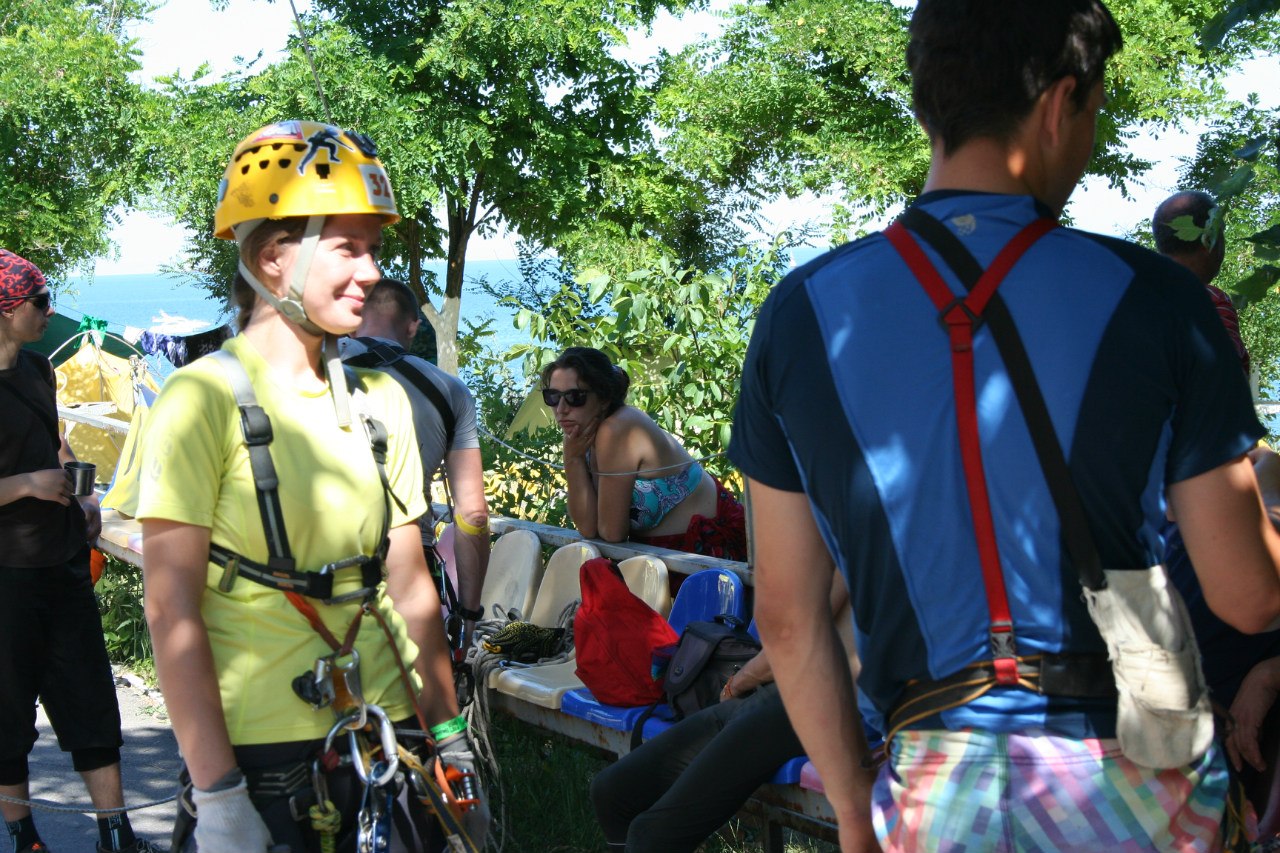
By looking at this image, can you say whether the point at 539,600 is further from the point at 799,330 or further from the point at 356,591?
the point at 799,330

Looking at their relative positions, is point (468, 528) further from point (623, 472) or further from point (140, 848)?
point (140, 848)

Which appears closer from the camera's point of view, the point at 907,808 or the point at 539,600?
the point at 907,808

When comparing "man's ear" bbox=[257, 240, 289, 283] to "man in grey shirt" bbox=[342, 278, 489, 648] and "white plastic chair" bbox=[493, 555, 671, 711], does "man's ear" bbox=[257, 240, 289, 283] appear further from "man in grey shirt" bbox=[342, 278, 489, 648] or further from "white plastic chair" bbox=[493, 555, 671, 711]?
"white plastic chair" bbox=[493, 555, 671, 711]

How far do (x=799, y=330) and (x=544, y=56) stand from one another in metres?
19.7

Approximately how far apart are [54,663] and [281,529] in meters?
2.93

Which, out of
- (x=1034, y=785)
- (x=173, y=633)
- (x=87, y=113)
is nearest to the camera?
(x=1034, y=785)

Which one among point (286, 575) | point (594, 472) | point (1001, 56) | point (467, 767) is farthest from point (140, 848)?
point (1001, 56)

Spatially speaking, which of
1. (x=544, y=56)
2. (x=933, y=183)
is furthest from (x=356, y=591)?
(x=544, y=56)

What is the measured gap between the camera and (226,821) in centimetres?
222

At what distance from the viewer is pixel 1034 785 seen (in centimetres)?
164

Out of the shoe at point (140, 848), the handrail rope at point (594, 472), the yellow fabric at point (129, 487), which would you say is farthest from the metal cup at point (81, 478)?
the yellow fabric at point (129, 487)

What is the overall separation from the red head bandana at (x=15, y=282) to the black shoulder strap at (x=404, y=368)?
1223 mm

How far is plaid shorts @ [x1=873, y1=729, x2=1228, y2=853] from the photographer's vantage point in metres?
1.64

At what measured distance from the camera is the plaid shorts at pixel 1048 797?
5.38ft
